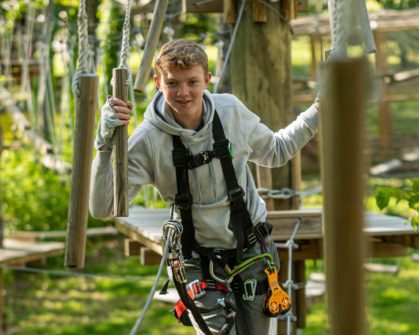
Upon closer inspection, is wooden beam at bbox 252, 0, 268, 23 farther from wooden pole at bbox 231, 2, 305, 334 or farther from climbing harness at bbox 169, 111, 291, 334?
climbing harness at bbox 169, 111, 291, 334

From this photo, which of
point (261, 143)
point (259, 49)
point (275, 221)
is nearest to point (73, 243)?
point (261, 143)

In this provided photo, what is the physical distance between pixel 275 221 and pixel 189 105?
1.38 metres

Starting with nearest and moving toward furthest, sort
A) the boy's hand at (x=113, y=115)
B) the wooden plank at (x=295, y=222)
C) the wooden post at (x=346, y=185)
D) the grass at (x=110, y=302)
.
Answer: the wooden post at (x=346, y=185) < the boy's hand at (x=113, y=115) < the wooden plank at (x=295, y=222) < the grass at (x=110, y=302)

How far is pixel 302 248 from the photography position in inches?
188

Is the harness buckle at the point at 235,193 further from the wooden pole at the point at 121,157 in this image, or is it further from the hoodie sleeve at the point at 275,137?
the wooden pole at the point at 121,157

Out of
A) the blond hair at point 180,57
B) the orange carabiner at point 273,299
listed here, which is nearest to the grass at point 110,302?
the orange carabiner at point 273,299

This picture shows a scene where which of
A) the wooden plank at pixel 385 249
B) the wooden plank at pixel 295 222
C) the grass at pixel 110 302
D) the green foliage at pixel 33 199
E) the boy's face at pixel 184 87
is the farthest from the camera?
the green foliage at pixel 33 199

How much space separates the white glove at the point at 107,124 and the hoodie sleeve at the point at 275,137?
2.02 ft

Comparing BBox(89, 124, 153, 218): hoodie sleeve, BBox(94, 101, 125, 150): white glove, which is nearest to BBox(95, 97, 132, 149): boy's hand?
BBox(94, 101, 125, 150): white glove

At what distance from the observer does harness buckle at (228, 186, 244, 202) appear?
10.4ft

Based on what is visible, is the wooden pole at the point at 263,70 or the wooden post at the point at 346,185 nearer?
the wooden post at the point at 346,185

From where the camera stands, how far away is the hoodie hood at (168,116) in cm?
317

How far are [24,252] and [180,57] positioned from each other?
4.10 metres

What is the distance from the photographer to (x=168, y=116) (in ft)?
10.5
